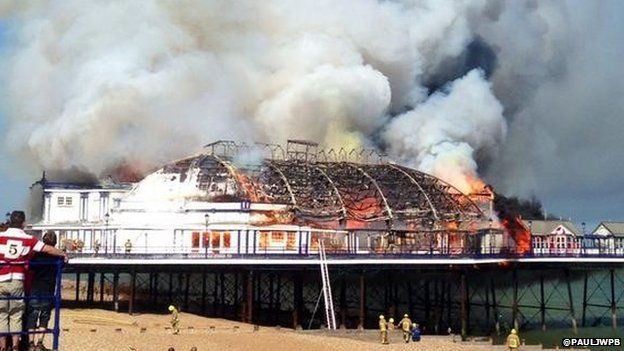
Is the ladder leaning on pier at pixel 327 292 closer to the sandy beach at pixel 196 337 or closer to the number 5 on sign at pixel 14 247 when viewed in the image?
the sandy beach at pixel 196 337

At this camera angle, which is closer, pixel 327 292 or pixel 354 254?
pixel 327 292

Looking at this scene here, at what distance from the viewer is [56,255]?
427 inches

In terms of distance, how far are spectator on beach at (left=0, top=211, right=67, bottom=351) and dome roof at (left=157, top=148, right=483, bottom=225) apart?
40178 mm

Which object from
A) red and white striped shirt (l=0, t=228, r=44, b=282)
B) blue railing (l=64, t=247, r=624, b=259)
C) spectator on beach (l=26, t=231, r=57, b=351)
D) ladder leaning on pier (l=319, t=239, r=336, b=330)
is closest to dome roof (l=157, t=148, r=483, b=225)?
blue railing (l=64, t=247, r=624, b=259)

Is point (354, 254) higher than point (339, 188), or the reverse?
point (339, 188)

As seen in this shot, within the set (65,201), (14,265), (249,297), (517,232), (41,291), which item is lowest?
(249,297)

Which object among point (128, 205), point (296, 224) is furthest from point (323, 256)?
point (128, 205)

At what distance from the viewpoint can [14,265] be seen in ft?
35.1

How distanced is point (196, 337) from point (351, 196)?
2340cm

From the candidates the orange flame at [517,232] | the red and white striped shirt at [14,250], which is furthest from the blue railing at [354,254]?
the red and white striped shirt at [14,250]

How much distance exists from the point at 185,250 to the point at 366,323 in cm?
1165

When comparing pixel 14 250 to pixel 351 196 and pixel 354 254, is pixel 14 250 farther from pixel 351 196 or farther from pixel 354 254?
pixel 351 196

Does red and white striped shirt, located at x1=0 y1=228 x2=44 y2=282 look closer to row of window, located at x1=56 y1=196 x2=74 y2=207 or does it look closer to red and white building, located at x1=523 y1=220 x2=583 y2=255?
row of window, located at x1=56 y1=196 x2=74 y2=207

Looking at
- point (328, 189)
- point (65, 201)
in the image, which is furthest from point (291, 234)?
point (65, 201)
